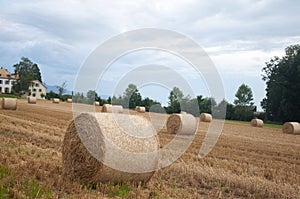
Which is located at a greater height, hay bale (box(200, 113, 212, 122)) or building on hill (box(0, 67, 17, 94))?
building on hill (box(0, 67, 17, 94))

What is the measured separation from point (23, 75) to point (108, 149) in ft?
230

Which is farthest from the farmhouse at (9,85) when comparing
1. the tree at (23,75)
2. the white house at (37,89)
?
the tree at (23,75)

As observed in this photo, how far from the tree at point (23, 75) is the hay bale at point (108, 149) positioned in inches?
2615

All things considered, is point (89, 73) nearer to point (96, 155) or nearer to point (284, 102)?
point (96, 155)

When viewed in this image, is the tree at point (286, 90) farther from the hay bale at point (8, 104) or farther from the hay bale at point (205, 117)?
the hay bale at point (8, 104)

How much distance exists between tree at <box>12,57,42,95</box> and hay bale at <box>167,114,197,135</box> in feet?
193

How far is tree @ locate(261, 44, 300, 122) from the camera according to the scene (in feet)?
121

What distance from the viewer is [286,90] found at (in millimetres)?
37594

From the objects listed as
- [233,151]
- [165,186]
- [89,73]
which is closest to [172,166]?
[165,186]

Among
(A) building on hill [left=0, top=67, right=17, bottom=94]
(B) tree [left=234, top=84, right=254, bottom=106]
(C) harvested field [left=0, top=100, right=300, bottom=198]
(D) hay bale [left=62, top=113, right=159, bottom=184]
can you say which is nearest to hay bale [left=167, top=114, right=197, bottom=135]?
(C) harvested field [left=0, top=100, right=300, bottom=198]

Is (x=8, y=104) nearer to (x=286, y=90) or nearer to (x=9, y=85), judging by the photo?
(x=286, y=90)

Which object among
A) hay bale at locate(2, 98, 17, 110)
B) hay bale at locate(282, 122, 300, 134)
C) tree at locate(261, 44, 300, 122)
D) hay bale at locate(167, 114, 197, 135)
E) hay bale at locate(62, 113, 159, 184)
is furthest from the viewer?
tree at locate(261, 44, 300, 122)

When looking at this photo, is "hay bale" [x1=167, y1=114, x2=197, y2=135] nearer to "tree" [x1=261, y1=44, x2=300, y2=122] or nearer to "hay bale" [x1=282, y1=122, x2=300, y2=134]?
"hay bale" [x1=282, y1=122, x2=300, y2=134]

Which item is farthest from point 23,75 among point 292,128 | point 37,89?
point 292,128
